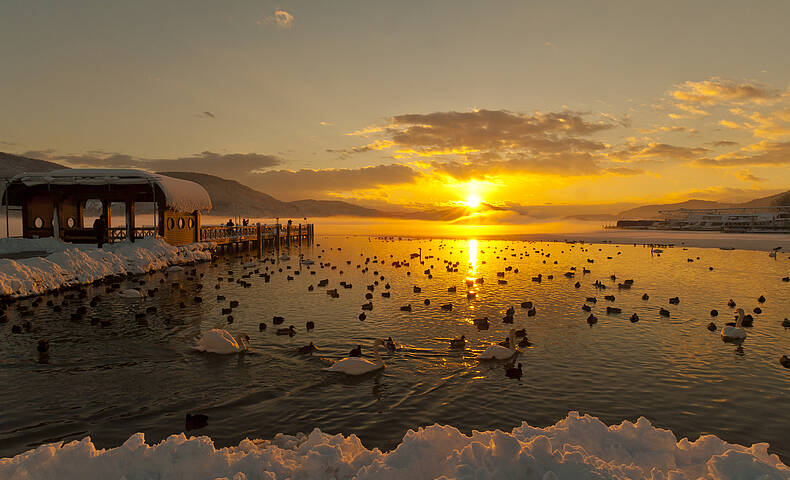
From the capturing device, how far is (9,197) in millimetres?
41688

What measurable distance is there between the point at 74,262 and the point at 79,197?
17.2 meters

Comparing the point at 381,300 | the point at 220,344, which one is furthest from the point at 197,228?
the point at 220,344

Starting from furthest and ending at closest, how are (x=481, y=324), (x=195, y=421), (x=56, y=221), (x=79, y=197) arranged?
1. (x=79, y=197)
2. (x=56, y=221)
3. (x=481, y=324)
4. (x=195, y=421)

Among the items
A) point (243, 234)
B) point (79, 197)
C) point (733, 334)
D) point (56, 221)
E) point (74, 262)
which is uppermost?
point (79, 197)

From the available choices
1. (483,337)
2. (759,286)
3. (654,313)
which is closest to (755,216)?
(759,286)

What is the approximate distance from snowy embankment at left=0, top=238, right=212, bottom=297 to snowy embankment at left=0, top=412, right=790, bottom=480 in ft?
80.8

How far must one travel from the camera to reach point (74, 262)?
3045cm

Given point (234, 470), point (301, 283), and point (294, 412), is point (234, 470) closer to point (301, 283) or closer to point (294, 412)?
point (294, 412)

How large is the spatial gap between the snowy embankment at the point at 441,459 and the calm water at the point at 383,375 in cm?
256

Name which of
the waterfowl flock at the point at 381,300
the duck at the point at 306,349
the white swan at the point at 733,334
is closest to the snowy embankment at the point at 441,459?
the waterfowl flock at the point at 381,300

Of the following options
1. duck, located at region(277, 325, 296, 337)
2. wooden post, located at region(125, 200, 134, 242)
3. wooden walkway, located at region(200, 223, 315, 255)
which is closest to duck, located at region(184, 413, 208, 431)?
duck, located at region(277, 325, 296, 337)

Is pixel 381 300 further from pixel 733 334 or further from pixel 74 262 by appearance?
pixel 74 262

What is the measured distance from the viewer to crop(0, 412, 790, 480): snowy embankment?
6121 mm

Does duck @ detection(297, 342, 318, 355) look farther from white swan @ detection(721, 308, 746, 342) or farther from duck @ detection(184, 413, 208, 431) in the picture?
white swan @ detection(721, 308, 746, 342)
